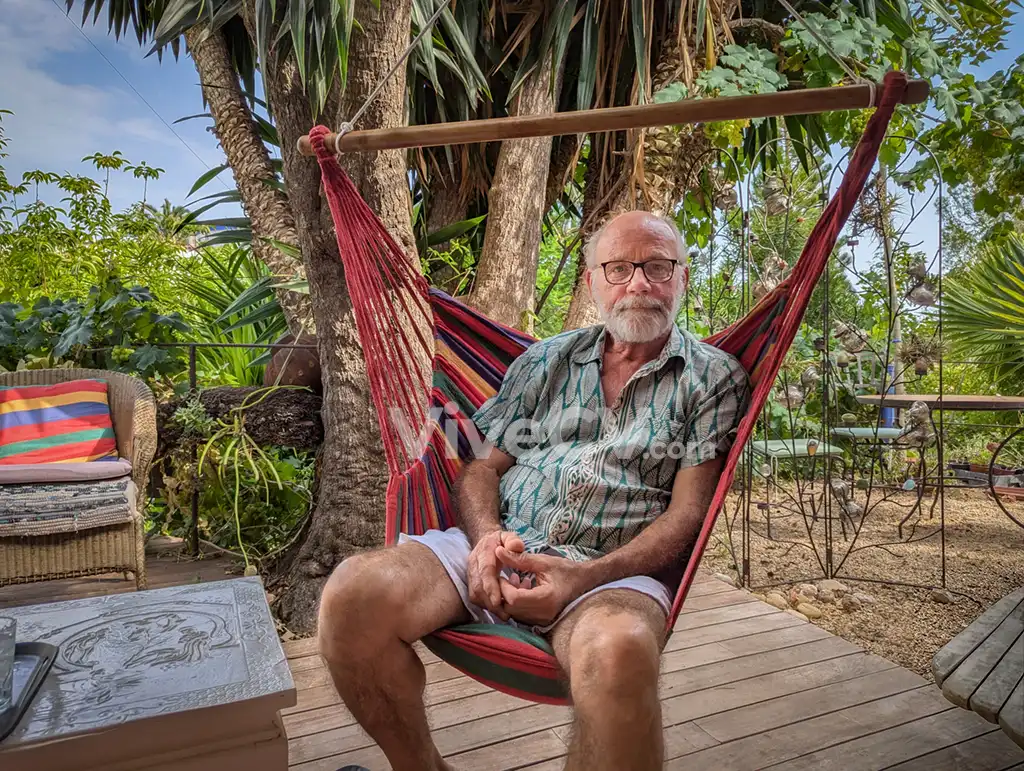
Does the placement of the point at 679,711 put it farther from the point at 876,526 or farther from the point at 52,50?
the point at 52,50

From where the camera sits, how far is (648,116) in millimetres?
1162

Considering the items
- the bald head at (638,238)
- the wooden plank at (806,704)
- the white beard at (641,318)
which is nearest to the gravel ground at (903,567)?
the wooden plank at (806,704)

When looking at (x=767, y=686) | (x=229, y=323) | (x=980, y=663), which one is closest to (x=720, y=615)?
(x=767, y=686)

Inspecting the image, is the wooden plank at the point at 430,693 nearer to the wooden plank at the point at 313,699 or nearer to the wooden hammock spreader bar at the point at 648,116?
the wooden plank at the point at 313,699

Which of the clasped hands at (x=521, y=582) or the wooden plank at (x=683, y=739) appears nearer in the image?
the clasped hands at (x=521, y=582)

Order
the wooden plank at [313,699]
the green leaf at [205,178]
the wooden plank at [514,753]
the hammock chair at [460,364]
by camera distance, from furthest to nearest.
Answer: the green leaf at [205,178]
the wooden plank at [313,699]
the wooden plank at [514,753]
the hammock chair at [460,364]

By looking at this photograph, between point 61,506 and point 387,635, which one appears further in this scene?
point 61,506

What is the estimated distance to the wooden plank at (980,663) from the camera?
939 millimetres

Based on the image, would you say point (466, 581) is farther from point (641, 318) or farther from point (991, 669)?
point (991, 669)

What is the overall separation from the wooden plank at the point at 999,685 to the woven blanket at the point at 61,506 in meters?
2.12

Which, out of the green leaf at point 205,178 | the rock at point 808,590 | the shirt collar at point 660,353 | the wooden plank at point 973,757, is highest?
the green leaf at point 205,178

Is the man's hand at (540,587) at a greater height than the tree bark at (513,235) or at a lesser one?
lesser

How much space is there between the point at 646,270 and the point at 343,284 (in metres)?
0.96

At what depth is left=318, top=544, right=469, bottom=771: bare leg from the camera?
3.53 ft
